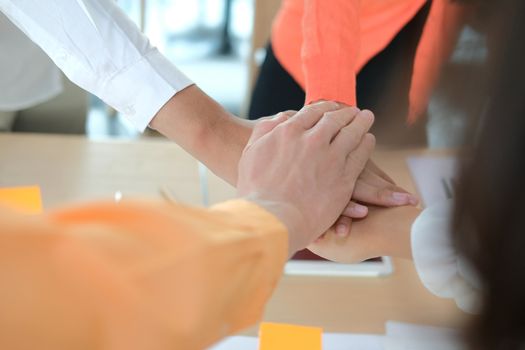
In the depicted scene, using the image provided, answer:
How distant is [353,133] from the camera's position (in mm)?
860

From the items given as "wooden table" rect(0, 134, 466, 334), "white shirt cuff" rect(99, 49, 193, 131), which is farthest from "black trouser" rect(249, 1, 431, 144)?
"white shirt cuff" rect(99, 49, 193, 131)

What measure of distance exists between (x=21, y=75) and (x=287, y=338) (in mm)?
935

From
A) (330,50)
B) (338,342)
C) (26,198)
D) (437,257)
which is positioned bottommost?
(338,342)

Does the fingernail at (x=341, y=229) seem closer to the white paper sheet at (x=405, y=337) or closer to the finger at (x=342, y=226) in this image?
the finger at (x=342, y=226)

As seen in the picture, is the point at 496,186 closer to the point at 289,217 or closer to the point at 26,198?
the point at 289,217

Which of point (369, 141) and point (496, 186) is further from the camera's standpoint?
point (369, 141)

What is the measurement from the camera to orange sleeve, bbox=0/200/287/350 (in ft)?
1.30

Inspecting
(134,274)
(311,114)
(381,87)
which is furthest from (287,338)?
(381,87)

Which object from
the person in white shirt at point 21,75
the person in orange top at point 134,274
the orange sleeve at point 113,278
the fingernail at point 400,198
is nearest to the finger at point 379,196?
the fingernail at point 400,198

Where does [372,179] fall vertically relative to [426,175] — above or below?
above

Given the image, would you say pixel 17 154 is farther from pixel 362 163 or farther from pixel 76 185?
pixel 362 163

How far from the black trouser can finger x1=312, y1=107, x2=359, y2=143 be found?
0.57 feet

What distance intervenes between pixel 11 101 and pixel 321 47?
80 cm

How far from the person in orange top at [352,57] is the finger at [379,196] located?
0.09 meters
